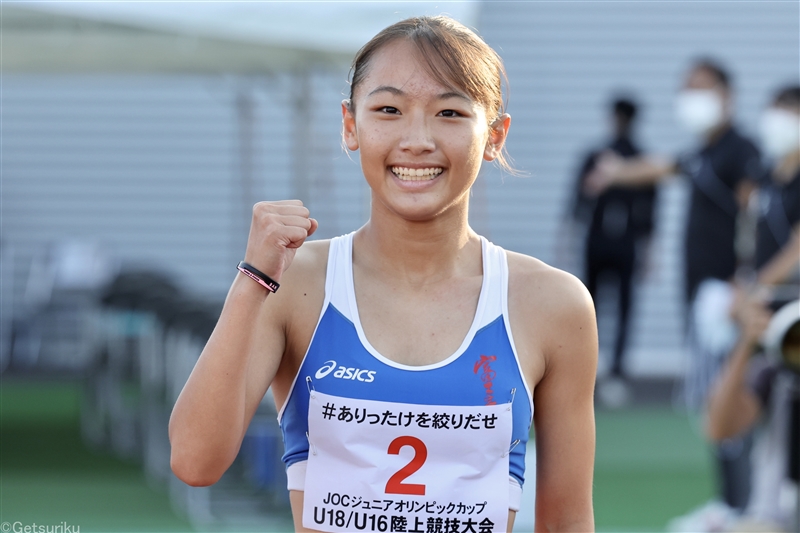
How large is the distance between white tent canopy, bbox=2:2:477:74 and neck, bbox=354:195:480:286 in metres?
3.80

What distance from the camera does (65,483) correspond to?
6539 millimetres

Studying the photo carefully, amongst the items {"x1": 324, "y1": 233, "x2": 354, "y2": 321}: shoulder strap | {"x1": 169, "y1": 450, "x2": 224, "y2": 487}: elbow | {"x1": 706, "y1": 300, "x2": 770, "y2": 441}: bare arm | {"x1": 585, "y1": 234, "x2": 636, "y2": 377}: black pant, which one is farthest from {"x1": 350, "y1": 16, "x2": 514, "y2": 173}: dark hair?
{"x1": 585, "y1": 234, "x2": 636, "y2": 377}: black pant

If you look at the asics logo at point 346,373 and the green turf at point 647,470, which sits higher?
the asics logo at point 346,373

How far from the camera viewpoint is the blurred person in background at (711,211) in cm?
601

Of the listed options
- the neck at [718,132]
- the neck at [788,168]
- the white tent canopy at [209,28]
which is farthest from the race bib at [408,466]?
the neck at [718,132]

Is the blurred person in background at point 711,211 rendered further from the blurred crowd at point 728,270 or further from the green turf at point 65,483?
the green turf at point 65,483

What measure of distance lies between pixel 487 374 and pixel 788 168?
439cm

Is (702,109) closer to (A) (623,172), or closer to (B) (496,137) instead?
(A) (623,172)

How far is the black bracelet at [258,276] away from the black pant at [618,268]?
7.53 m

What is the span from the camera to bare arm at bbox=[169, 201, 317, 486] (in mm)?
1867

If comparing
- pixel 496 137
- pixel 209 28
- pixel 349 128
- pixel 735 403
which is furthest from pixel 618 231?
pixel 349 128

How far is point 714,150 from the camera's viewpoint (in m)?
6.75

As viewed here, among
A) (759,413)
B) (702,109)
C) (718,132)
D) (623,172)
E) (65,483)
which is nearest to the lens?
(759,413)

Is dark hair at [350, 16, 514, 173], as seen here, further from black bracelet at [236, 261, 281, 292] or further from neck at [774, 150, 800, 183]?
neck at [774, 150, 800, 183]
